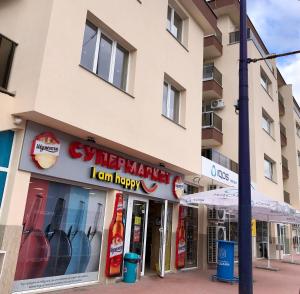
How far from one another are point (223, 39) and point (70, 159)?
17.9 m

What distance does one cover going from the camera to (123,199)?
33.7ft

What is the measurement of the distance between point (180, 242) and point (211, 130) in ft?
27.5

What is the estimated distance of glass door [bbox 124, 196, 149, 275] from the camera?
34.4ft

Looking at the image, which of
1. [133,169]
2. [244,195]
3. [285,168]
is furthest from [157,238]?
[285,168]

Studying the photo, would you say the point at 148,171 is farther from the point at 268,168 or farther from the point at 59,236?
the point at 268,168

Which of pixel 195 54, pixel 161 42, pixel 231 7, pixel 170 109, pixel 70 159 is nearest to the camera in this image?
pixel 70 159

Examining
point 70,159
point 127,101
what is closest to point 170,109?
point 127,101

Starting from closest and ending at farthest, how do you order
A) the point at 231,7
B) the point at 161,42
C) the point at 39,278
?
the point at 39,278 → the point at 161,42 → the point at 231,7

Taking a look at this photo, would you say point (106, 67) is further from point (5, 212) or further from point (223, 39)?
point (223, 39)

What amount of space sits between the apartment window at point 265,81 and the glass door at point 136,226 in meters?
16.3

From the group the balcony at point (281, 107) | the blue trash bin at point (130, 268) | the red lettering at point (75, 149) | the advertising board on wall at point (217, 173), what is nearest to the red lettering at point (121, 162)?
the red lettering at point (75, 149)

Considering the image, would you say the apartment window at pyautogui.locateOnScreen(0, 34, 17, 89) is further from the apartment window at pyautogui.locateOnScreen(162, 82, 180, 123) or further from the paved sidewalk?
the apartment window at pyautogui.locateOnScreen(162, 82, 180, 123)

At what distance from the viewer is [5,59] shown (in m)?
7.87

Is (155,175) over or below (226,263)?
over
